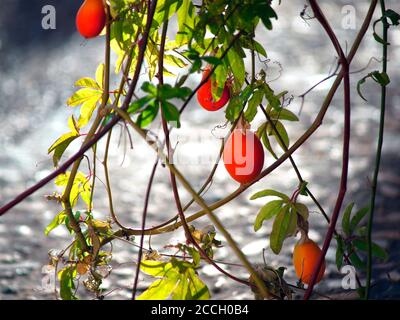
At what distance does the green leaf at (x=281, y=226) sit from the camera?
0.75 metres

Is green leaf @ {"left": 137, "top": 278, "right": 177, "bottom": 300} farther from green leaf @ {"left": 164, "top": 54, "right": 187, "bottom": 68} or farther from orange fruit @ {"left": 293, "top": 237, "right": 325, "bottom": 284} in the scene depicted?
green leaf @ {"left": 164, "top": 54, "right": 187, "bottom": 68}

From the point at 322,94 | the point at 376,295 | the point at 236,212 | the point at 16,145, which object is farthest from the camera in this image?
the point at 322,94

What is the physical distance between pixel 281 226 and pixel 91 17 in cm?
27

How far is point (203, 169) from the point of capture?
2617 mm

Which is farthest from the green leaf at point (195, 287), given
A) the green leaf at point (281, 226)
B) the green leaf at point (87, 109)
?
the green leaf at point (87, 109)

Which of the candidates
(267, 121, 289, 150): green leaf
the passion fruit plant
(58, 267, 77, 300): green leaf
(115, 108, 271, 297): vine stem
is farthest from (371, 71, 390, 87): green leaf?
(58, 267, 77, 300): green leaf

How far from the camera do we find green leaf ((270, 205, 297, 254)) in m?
0.75

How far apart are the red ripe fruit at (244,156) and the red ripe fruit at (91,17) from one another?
0.55 ft

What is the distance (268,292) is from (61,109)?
254 centimetres

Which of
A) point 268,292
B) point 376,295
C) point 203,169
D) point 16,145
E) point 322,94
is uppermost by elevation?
point 322,94

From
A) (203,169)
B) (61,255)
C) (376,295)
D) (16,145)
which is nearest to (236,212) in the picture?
(203,169)

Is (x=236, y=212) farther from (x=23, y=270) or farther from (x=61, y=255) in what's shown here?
(x=61, y=255)

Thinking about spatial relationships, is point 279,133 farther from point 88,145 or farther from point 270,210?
point 88,145

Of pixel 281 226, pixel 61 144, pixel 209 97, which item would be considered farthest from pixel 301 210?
pixel 61 144
